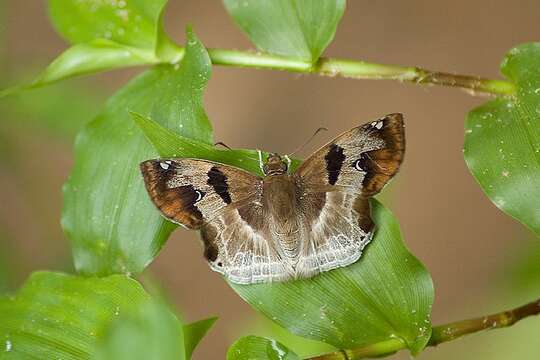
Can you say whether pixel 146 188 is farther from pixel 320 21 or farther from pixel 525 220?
pixel 525 220

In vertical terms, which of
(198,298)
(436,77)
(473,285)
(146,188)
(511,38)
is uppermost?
(436,77)

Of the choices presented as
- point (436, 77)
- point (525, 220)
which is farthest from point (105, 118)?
point (525, 220)

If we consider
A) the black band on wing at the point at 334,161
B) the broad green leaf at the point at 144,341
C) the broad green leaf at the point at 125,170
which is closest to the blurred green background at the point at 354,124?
the broad green leaf at the point at 125,170

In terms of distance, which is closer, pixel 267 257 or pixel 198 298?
pixel 267 257

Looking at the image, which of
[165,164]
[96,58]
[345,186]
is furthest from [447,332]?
[96,58]

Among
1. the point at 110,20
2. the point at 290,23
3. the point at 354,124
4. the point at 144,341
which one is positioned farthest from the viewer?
the point at 354,124

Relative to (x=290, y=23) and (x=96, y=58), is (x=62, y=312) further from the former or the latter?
(x=290, y=23)

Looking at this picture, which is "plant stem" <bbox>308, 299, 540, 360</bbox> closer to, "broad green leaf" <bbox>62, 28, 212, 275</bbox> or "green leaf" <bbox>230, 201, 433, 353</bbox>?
"green leaf" <bbox>230, 201, 433, 353</bbox>

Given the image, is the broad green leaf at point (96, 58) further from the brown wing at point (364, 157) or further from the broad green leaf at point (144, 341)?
the broad green leaf at point (144, 341)
